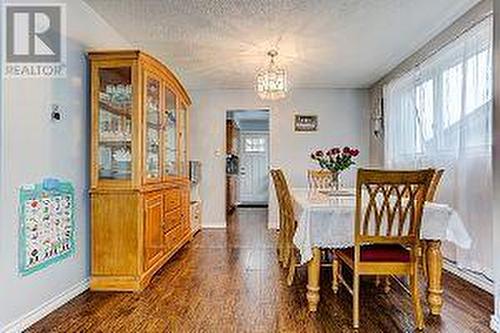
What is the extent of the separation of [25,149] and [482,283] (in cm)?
372

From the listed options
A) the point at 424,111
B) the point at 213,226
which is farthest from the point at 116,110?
the point at 213,226

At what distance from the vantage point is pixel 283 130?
23.0 ft

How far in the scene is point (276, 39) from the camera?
14.2 feet

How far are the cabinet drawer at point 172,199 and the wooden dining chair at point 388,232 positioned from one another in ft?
7.57

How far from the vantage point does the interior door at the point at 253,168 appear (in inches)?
440

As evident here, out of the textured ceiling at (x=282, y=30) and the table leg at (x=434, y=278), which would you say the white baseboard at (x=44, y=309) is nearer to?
the textured ceiling at (x=282, y=30)

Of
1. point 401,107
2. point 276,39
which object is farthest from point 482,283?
point 276,39

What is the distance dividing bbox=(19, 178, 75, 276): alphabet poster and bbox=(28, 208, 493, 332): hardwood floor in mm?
404

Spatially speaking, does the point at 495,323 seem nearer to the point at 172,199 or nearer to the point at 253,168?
the point at 172,199

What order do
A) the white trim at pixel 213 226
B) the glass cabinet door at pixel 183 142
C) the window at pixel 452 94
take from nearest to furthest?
the window at pixel 452 94, the glass cabinet door at pixel 183 142, the white trim at pixel 213 226

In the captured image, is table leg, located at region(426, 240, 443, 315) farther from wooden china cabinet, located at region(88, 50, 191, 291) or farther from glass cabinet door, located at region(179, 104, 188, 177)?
glass cabinet door, located at region(179, 104, 188, 177)

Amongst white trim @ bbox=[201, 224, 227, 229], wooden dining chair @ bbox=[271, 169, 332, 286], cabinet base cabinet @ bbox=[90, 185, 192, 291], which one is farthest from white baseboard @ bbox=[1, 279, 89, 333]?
white trim @ bbox=[201, 224, 227, 229]

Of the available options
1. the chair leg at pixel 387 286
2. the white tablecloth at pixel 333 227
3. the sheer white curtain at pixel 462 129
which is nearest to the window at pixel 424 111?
the sheer white curtain at pixel 462 129

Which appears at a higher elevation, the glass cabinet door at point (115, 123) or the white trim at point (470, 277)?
the glass cabinet door at point (115, 123)
